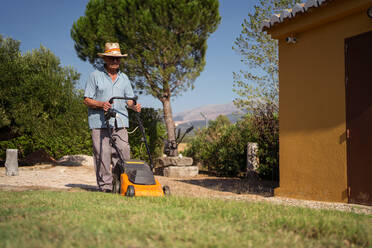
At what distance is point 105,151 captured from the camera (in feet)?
18.0

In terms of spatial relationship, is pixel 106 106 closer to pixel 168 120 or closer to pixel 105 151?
pixel 105 151

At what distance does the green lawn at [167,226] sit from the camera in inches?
95.3

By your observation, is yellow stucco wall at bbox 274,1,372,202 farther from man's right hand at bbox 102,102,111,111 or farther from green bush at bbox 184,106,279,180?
man's right hand at bbox 102,102,111,111

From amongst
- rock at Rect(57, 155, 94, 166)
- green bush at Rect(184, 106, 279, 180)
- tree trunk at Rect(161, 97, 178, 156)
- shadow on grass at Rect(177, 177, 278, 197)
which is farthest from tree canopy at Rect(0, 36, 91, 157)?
shadow on grass at Rect(177, 177, 278, 197)

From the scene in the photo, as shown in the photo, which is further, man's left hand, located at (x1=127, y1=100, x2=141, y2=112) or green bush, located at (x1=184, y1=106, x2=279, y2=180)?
green bush, located at (x1=184, y1=106, x2=279, y2=180)

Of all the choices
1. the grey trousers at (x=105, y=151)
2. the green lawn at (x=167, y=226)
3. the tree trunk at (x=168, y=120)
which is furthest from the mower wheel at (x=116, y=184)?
the tree trunk at (x=168, y=120)

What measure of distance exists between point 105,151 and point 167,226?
2.95 metres

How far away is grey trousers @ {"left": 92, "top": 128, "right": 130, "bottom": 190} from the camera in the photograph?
17.7ft

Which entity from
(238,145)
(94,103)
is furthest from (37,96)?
(94,103)

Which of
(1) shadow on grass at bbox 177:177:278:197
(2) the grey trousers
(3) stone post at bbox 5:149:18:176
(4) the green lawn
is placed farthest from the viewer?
(3) stone post at bbox 5:149:18:176

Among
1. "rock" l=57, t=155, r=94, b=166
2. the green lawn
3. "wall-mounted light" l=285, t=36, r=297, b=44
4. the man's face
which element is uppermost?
"wall-mounted light" l=285, t=36, r=297, b=44

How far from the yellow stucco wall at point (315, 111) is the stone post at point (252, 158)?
302 cm

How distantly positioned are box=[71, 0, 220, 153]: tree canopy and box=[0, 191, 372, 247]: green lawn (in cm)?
914

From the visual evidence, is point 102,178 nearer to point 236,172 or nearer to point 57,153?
point 236,172
